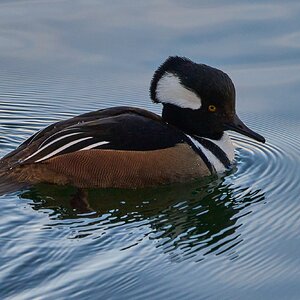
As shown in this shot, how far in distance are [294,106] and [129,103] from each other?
5.30ft

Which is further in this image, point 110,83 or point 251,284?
point 110,83

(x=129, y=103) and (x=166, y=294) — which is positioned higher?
(x=129, y=103)

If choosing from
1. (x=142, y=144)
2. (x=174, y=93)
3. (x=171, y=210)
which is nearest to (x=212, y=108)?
(x=174, y=93)

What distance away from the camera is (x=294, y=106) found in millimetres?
10430

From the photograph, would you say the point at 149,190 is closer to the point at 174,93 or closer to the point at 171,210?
the point at 171,210

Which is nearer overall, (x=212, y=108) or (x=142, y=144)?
(x=142, y=144)

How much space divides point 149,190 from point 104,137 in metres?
0.59

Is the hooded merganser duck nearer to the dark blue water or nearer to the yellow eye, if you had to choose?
the yellow eye

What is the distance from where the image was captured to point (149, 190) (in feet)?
29.2

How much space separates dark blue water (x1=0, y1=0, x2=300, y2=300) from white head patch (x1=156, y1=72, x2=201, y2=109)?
0.71 metres

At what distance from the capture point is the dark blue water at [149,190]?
7035mm

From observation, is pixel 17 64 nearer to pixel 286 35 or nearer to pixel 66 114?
pixel 66 114

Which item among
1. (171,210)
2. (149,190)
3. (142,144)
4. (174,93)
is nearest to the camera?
(171,210)

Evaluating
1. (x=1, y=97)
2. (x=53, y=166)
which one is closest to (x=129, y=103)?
(x=1, y=97)
